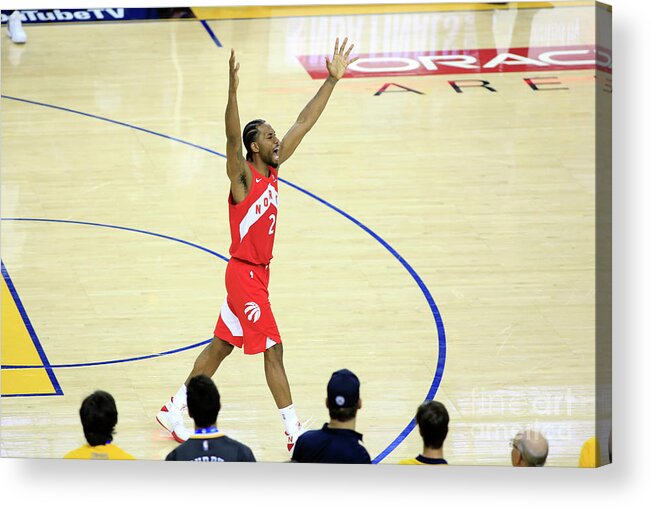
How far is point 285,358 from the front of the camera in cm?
918

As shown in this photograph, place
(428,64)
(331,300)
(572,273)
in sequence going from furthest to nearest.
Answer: (428,64), (331,300), (572,273)

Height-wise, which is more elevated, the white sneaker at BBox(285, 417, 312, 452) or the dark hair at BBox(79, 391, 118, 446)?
the dark hair at BBox(79, 391, 118, 446)

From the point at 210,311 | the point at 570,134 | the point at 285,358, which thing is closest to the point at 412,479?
the point at 285,358

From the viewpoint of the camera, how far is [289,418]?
857 centimetres

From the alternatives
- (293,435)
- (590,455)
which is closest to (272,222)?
(293,435)

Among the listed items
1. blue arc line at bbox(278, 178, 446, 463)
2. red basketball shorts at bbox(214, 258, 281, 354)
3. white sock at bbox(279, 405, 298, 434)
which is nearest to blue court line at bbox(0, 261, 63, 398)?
red basketball shorts at bbox(214, 258, 281, 354)

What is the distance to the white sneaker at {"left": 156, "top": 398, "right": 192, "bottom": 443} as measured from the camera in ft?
28.8

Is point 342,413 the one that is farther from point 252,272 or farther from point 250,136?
point 250,136

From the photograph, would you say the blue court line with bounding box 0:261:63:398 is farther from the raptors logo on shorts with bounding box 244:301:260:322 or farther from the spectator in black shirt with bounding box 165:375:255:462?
→ the spectator in black shirt with bounding box 165:375:255:462

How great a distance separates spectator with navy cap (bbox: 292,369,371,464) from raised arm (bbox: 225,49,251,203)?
1.48 metres

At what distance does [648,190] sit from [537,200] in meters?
1.45

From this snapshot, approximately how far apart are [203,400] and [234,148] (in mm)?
1778

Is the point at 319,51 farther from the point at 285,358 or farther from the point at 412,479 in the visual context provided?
the point at 412,479

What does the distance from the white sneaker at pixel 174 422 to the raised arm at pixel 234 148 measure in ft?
4.80
